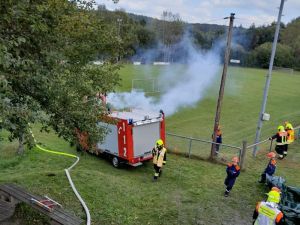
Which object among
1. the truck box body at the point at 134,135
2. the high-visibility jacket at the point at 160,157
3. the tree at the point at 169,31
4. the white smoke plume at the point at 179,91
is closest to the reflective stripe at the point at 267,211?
the high-visibility jacket at the point at 160,157

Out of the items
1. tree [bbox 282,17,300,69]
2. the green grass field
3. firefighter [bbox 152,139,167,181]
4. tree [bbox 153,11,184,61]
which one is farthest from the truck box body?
tree [bbox 282,17,300,69]

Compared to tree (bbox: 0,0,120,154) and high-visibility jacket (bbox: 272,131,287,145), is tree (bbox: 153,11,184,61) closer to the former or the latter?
high-visibility jacket (bbox: 272,131,287,145)

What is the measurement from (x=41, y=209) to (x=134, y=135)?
7371 mm

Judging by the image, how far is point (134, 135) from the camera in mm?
15938

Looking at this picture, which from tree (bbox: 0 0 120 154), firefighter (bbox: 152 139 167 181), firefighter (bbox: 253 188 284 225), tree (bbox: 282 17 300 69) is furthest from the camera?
tree (bbox: 282 17 300 69)

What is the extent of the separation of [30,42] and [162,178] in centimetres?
926

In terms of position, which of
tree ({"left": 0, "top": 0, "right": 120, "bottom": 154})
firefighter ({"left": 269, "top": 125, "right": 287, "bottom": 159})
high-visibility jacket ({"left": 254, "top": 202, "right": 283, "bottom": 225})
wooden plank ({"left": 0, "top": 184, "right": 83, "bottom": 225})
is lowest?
firefighter ({"left": 269, "top": 125, "right": 287, "bottom": 159})

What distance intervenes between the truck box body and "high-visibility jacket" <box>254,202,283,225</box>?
7.78 meters

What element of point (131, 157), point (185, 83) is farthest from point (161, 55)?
point (131, 157)

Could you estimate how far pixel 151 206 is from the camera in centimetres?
1154

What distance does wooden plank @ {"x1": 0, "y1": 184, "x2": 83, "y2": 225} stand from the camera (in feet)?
28.0

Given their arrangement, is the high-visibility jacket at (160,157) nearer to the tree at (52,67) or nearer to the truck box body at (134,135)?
the truck box body at (134,135)

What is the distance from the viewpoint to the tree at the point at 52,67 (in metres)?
6.25

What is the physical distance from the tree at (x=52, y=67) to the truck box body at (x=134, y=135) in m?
5.76
